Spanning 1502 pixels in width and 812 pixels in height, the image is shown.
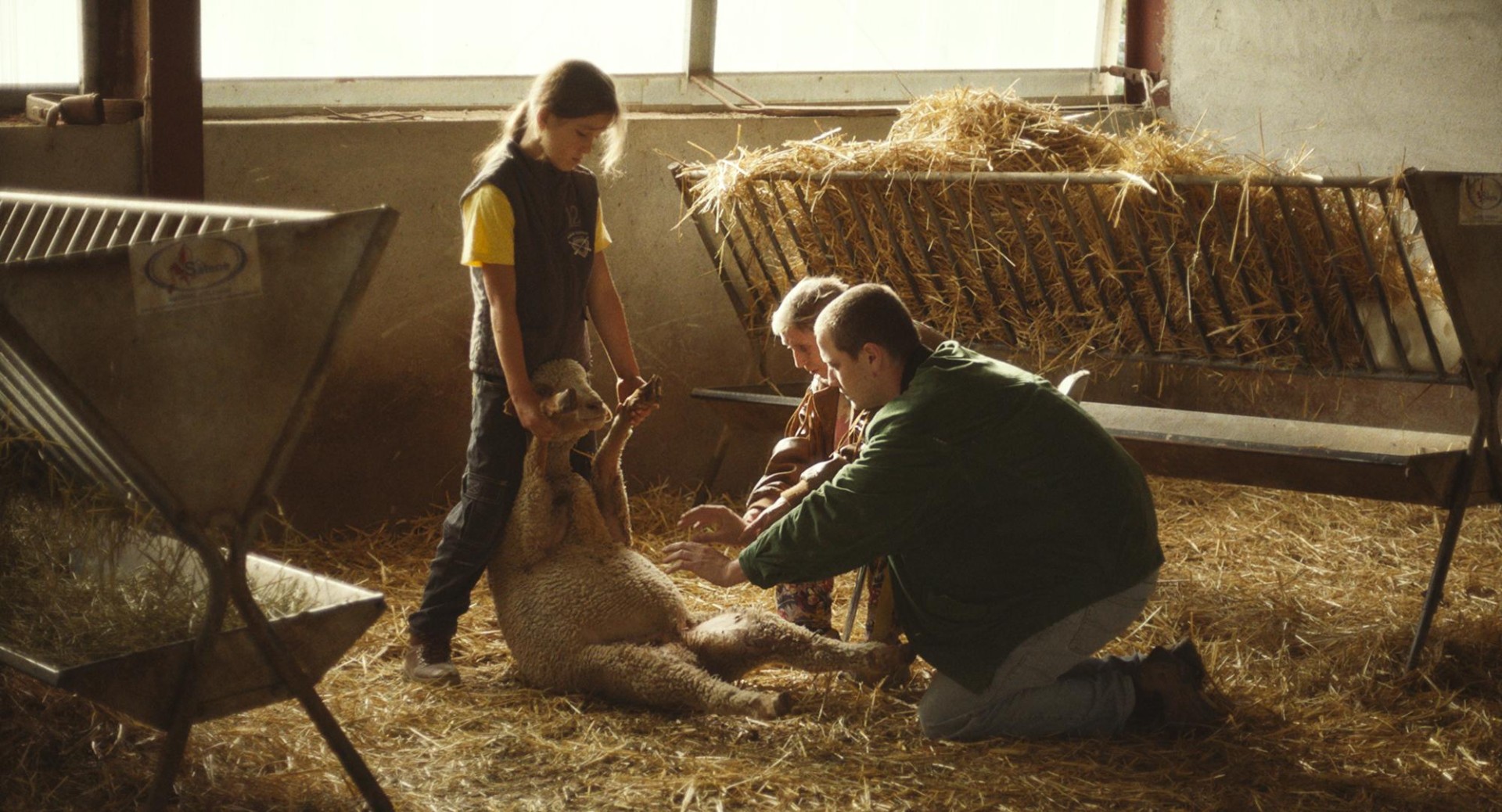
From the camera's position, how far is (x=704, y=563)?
141 inches

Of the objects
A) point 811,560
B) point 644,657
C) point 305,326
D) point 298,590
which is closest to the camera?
point 305,326

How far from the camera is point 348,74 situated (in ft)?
18.6

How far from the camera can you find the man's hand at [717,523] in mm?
3676

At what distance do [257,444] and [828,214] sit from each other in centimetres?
288

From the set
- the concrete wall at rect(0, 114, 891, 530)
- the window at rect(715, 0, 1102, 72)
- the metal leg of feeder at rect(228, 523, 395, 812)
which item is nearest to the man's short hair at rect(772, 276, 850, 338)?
the concrete wall at rect(0, 114, 891, 530)

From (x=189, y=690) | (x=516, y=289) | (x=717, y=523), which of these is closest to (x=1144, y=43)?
(x=516, y=289)

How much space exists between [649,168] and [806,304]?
2281mm

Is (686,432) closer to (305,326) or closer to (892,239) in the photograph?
(892,239)

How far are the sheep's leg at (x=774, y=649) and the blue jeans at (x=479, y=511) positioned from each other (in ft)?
2.02

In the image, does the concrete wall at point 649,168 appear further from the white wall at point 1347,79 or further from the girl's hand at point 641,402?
the girl's hand at point 641,402

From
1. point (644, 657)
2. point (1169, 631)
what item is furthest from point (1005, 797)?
point (1169, 631)

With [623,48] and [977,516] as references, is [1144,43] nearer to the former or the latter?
[623,48]

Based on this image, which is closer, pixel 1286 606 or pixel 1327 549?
pixel 1286 606

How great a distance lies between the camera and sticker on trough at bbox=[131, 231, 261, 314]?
104 inches
